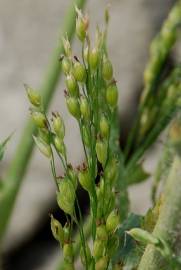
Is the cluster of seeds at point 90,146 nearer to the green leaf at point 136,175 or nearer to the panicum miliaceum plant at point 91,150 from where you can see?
the panicum miliaceum plant at point 91,150

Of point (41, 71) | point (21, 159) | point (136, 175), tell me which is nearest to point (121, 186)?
point (136, 175)

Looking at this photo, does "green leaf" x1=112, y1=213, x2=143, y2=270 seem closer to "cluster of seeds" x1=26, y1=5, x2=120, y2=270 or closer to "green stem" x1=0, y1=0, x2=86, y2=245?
"cluster of seeds" x1=26, y1=5, x2=120, y2=270

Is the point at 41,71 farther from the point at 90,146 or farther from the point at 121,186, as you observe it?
the point at 90,146

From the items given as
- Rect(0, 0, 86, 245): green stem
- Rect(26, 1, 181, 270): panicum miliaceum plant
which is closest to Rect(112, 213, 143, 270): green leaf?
Rect(26, 1, 181, 270): panicum miliaceum plant

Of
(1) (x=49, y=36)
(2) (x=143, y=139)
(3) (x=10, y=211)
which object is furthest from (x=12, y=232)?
(2) (x=143, y=139)

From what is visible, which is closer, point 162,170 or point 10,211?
point 162,170

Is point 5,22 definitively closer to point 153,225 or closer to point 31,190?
point 31,190

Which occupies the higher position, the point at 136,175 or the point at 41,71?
the point at 41,71
